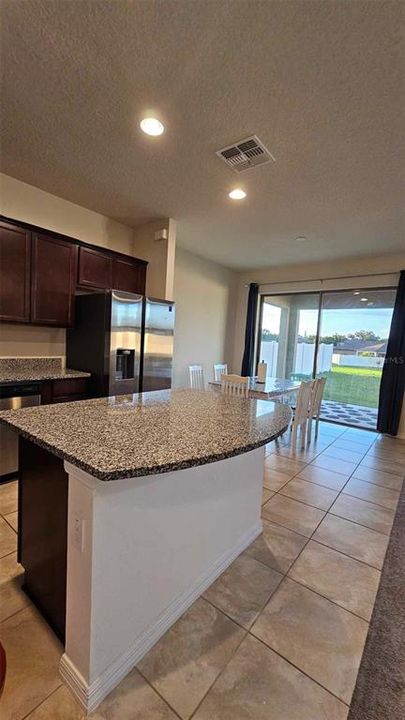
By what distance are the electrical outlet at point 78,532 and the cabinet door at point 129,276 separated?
2961 mm

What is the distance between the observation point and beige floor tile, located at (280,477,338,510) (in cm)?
259

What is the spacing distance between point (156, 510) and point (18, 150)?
2.93 m

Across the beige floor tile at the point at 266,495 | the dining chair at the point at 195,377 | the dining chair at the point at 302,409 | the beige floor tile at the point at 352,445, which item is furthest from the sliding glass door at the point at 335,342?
the beige floor tile at the point at 266,495

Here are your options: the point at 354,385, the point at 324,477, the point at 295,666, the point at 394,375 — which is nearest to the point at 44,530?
the point at 295,666

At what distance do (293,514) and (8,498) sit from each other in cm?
226

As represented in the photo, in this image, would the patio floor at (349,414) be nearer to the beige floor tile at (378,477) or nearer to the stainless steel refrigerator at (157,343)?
the beige floor tile at (378,477)

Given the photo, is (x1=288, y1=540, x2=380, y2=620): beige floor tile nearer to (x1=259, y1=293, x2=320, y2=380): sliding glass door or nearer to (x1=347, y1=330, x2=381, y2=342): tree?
(x1=347, y1=330, x2=381, y2=342): tree

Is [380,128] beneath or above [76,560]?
above

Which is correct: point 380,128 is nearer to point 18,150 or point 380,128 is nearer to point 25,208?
point 18,150

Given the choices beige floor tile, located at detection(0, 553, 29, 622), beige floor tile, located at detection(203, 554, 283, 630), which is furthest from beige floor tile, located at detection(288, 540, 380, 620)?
beige floor tile, located at detection(0, 553, 29, 622)

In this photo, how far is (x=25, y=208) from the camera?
3035 millimetres

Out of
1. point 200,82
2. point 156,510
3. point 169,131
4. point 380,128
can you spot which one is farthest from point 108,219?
point 156,510

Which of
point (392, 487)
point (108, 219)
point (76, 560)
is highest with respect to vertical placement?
point (108, 219)

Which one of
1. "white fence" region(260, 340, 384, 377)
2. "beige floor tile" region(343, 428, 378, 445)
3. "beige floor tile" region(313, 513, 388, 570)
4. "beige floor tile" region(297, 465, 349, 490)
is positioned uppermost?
"white fence" region(260, 340, 384, 377)
